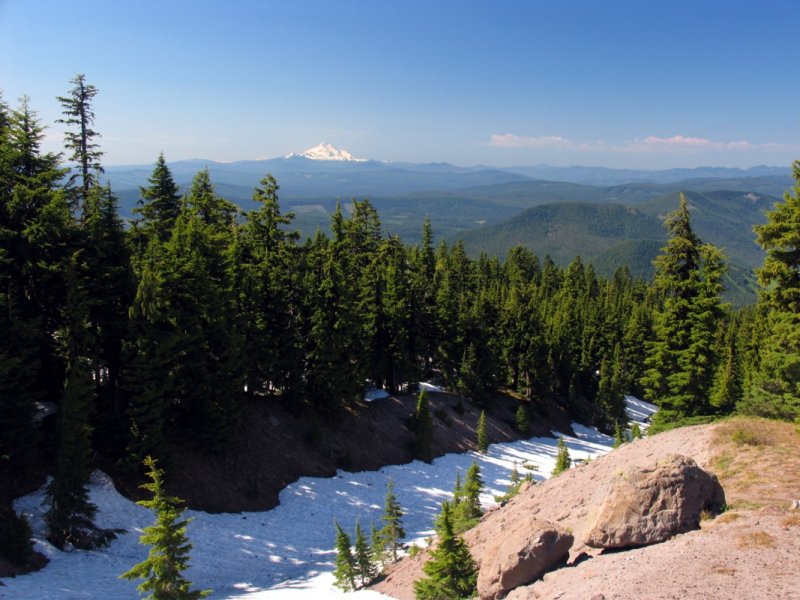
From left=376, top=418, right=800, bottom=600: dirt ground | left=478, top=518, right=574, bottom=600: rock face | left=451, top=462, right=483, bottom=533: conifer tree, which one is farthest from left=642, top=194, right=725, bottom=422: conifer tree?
left=478, top=518, right=574, bottom=600: rock face

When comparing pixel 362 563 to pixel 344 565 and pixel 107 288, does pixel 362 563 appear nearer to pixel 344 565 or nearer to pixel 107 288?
pixel 344 565

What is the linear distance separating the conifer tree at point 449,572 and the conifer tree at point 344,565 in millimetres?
4597

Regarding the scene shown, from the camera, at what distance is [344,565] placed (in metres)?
19.1

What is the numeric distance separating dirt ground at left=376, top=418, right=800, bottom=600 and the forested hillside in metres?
7.36

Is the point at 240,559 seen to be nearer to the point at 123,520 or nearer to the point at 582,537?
the point at 123,520

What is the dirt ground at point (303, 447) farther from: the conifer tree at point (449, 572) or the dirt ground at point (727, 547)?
the conifer tree at point (449, 572)

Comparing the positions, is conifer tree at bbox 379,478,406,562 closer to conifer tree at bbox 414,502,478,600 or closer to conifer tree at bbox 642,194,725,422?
conifer tree at bbox 414,502,478,600

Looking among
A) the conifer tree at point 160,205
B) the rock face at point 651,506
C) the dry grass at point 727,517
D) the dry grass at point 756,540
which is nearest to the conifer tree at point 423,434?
the conifer tree at point 160,205

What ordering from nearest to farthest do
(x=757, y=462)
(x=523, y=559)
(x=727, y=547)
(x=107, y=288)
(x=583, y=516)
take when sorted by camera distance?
(x=727, y=547) → (x=523, y=559) → (x=757, y=462) → (x=583, y=516) → (x=107, y=288)

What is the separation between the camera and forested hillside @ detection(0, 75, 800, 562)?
792 inches

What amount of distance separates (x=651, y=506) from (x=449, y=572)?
5.91 m

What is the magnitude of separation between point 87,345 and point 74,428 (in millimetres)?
3730

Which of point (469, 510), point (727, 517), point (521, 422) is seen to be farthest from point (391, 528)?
point (521, 422)

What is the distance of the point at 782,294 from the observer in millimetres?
22094
